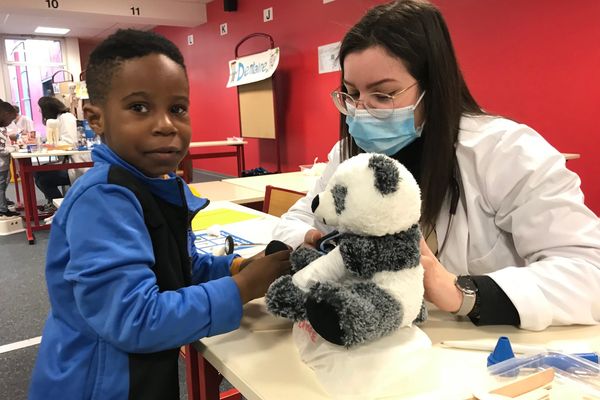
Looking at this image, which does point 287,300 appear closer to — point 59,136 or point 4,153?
point 4,153

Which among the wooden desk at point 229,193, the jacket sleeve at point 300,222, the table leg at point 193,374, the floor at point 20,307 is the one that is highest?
the jacket sleeve at point 300,222

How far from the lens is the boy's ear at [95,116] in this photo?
0.83m

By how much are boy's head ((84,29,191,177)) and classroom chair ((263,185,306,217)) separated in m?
1.27

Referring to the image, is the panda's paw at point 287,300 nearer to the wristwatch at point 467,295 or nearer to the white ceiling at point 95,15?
the wristwatch at point 467,295

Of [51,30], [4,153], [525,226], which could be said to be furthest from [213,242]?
[51,30]

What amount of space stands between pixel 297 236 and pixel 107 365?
591 millimetres

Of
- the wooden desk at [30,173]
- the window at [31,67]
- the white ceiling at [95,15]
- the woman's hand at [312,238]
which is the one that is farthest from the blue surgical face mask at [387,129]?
the window at [31,67]

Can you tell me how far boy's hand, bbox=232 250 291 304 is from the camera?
80 centimetres

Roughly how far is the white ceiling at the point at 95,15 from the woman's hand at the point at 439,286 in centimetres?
527

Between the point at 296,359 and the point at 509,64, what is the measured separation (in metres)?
3.31

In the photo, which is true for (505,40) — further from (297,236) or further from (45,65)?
(45,65)

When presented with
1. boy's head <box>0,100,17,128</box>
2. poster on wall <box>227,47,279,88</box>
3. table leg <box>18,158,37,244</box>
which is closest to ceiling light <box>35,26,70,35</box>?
boy's head <box>0,100,17,128</box>

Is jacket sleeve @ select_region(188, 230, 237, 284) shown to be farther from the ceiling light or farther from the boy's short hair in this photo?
the ceiling light

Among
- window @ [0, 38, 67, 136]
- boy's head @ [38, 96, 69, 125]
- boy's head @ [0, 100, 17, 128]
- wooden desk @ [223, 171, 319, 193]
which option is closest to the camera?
wooden desk @ [223, 171, 319, 193]
